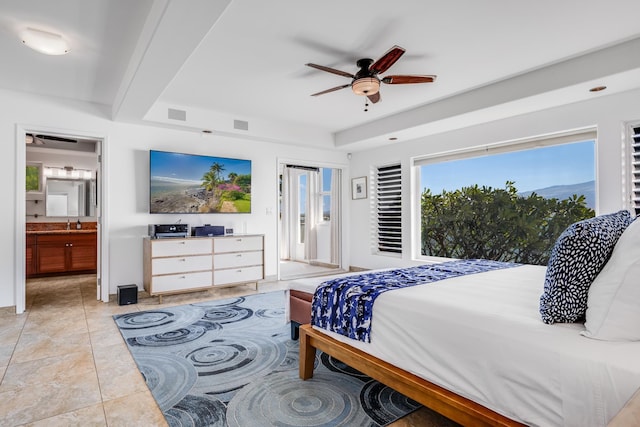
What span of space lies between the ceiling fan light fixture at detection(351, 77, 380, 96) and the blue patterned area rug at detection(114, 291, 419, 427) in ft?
7.66

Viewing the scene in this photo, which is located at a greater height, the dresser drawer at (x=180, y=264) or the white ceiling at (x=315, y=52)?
the white ceiling at (x=315, y=52)

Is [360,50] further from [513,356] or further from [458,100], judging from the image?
[513,356]

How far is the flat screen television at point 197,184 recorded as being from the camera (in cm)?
479

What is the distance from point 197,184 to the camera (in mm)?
5066

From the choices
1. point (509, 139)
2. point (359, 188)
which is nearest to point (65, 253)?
point (359, 188)

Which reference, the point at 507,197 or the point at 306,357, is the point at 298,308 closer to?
the point at 306,357

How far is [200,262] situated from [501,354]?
13.2 feet

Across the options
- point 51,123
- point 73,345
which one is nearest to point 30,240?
point 51,123

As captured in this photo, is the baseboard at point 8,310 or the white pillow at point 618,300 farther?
the baseboard at point 8,310

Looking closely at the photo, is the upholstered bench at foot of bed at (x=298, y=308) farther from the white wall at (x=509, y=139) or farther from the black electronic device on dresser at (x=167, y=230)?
the white wall at (x=509, y=139)

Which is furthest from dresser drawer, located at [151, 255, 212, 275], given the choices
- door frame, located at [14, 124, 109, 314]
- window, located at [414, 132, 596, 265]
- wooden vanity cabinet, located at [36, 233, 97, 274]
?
window, located at [414, 132, 596, 265]

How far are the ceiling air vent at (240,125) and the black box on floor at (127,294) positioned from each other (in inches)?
99.4

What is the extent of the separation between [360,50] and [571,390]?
2823 millimetres

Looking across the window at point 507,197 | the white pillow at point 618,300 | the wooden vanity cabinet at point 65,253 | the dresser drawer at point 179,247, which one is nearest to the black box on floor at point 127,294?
the dresser drawer at point 179,247
